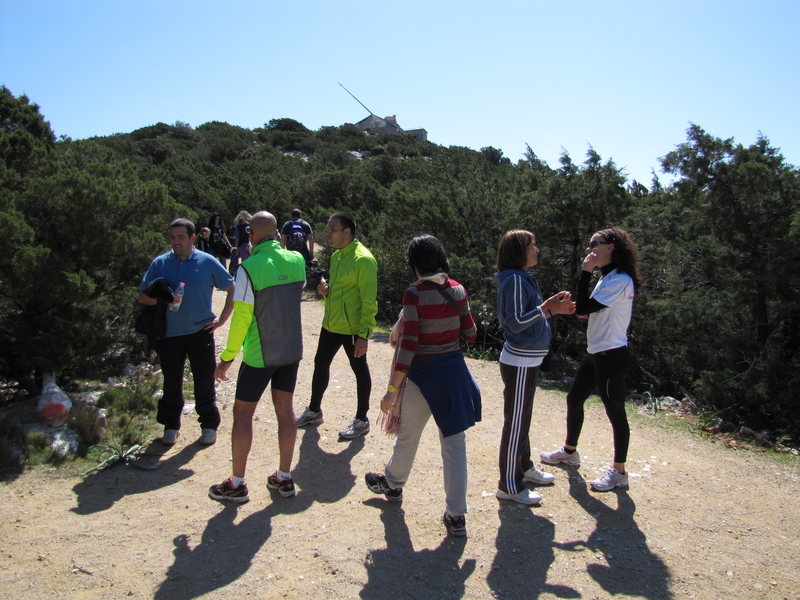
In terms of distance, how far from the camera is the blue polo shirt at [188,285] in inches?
162

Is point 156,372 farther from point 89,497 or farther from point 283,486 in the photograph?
point 283,486

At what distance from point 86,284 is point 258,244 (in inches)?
83.5

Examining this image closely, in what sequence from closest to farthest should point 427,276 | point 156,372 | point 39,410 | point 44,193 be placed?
1. point 427,276
2. point 39,410
3. point 44,193
4. point 156,372

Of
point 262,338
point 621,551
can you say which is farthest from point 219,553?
point 621,551

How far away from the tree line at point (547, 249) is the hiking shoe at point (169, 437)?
112 cm

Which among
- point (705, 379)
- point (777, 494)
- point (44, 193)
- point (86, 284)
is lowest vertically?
point (777, 494)

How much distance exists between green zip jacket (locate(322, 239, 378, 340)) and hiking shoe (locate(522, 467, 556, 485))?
4.92ft

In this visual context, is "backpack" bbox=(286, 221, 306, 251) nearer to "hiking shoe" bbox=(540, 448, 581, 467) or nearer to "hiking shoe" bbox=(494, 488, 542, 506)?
"hiking shoe" bbox=(540, 448, 581, 467)

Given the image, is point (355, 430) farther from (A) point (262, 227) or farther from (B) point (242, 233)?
(B) point (242, 233)

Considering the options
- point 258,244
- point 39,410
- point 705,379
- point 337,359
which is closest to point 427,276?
point 258,244

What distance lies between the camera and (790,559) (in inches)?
118

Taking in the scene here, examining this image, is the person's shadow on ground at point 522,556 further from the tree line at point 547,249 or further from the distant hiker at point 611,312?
the tree line at point 547,249

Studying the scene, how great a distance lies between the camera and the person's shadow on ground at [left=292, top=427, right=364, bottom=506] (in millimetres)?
3580

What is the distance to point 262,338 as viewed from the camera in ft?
10.7
